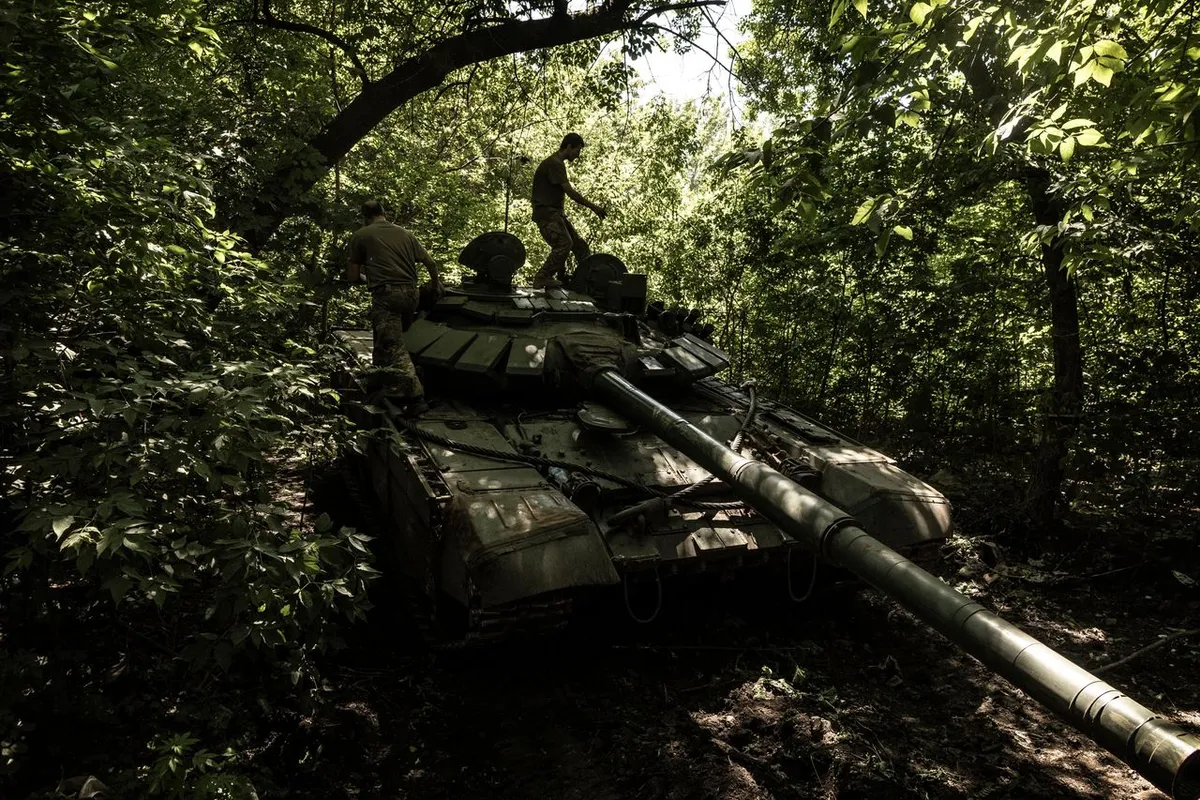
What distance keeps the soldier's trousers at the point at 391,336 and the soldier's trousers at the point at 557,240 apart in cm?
257

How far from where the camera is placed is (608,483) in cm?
559

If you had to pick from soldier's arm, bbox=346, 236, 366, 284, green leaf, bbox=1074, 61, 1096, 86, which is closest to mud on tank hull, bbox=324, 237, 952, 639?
soldier's arm, bbox=346, 236, 366, 284

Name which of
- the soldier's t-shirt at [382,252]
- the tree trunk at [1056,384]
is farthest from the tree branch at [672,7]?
the soldier's t-shirt at [382,252]

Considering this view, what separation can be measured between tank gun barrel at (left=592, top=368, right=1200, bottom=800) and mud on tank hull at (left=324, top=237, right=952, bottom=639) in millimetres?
1340

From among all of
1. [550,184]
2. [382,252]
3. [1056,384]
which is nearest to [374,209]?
[382,252]

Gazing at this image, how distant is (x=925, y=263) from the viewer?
9.95 meters

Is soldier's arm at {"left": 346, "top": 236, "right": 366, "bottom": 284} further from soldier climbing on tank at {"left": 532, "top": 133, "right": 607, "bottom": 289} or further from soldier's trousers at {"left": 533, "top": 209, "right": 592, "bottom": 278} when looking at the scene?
soldier's trousers at {"left": 533, "top": 209, "right": 592, "bottom": 278}

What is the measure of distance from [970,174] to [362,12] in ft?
22.8

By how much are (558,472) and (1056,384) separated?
541 centimetres

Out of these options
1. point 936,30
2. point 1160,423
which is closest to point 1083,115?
point 936,30

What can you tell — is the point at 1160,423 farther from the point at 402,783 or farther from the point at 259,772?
the point at 259,772

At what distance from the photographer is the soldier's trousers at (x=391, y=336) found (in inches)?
250

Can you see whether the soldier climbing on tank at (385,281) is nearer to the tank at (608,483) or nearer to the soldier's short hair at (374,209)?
the soldier's short hair at (374,209)

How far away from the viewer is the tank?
10.3ft
